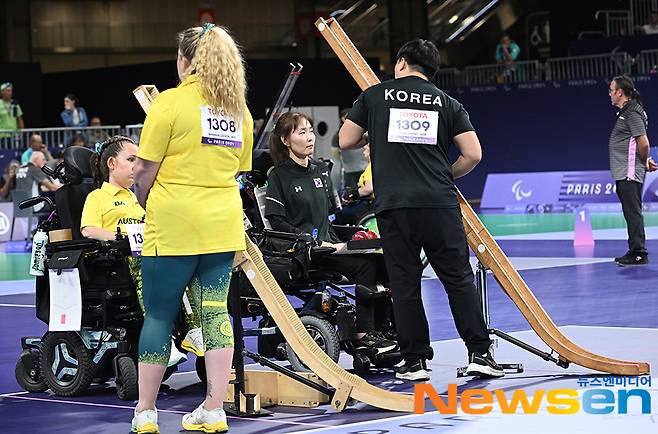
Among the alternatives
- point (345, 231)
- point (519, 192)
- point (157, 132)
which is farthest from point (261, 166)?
point (519, 192)

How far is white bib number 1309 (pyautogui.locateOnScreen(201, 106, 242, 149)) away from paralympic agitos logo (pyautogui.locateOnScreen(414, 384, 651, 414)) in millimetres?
1494

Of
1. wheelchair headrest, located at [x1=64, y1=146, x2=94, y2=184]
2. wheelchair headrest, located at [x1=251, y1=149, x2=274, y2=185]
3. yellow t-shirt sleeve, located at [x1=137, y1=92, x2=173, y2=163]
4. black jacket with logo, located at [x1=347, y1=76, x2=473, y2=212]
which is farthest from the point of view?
wheelchair headrest, located at [x1=251, y1=149, x2=274, y2=185]

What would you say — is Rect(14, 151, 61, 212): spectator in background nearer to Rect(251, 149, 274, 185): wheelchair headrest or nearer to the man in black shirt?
Rect(251, 149, 274, 185): wheelchair headrest

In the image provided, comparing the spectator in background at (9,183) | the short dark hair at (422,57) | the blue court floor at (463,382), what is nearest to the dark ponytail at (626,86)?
the blue court floor at (463,382)

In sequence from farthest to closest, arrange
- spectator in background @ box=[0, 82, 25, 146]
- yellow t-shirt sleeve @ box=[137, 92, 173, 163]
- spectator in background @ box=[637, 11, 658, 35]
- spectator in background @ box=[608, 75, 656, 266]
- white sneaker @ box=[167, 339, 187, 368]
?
spectator in background @ box=[637, 11, 658, 35], spectator in background @ box=[0, 82, 25, 146], spectator in background @ box=[608, 75, 656, 266], white sneaker @ box=[167, 339, 187, 368], yellow t-shirt sleeve @ box=[137, 92, 173, 163]

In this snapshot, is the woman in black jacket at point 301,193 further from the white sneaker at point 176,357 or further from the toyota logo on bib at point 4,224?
the toyota logo on bib at point 4,224

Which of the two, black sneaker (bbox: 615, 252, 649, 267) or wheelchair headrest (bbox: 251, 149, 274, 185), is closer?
wheelchair headrest (bbox: 251, 149, 274, 185)

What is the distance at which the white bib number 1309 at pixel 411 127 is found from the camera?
698 cm

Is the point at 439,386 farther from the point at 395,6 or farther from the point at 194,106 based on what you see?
the point at 395,6

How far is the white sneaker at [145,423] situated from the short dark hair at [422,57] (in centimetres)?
241

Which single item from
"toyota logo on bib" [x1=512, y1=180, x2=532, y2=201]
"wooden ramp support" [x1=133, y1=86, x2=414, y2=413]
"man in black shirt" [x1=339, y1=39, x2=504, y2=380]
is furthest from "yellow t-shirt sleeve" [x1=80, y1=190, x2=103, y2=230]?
"toyota logo on bib" [x1=512, y1=180, x2=532, y2=201]

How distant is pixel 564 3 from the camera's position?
34094 mm

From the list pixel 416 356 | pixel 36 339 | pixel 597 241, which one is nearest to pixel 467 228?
pixel 416 356

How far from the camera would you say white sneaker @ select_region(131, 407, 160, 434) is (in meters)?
5.91
